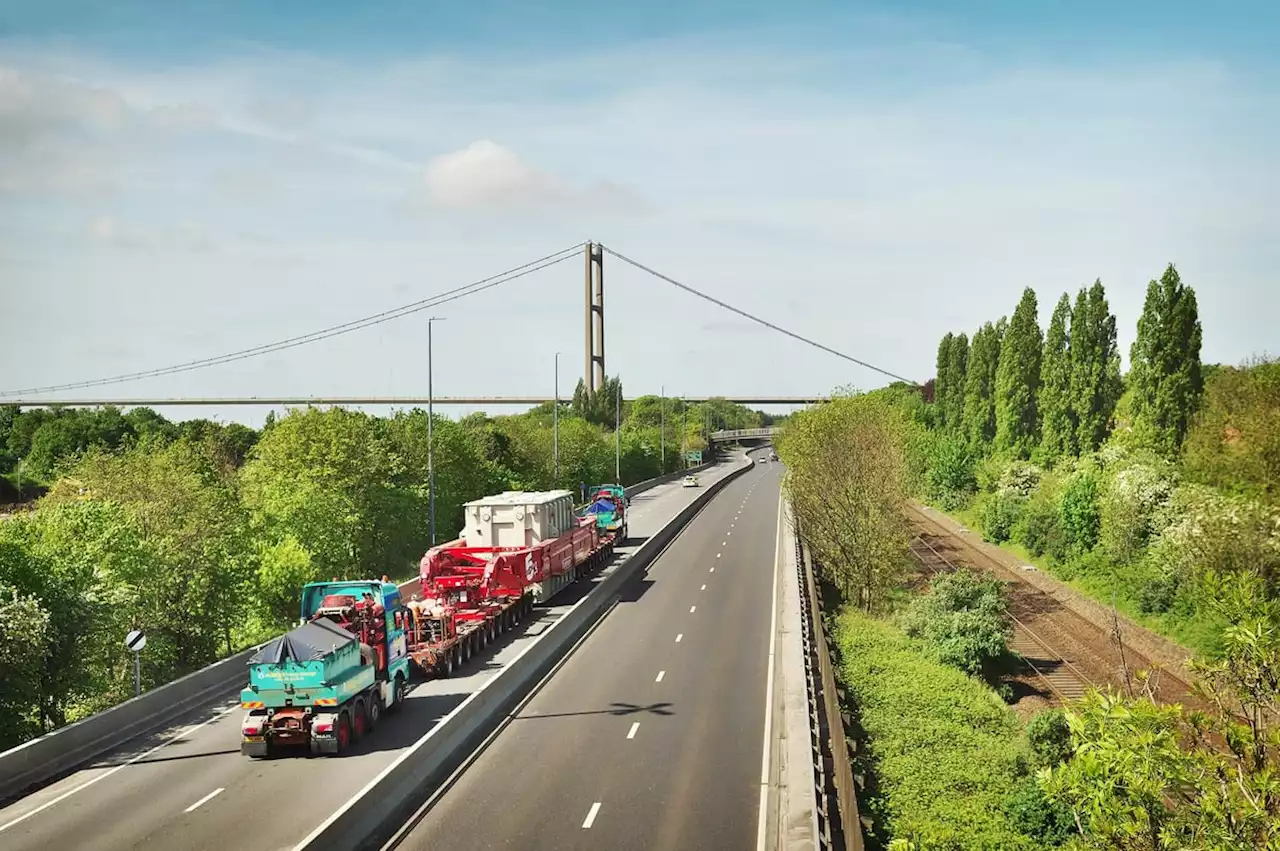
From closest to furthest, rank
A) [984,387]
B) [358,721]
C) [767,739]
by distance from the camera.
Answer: [358,721] → [767,739] → [984,387]

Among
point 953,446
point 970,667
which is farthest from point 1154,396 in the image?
point 953,446

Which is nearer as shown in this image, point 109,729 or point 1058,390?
point 109,729

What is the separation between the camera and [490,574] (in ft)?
126

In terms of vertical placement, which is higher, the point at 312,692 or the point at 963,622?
the point at 312,692

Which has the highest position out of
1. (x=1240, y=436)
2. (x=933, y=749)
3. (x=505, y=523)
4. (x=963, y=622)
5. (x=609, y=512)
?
(x=1240, y=436)

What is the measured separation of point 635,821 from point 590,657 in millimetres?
15095

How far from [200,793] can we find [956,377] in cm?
9380

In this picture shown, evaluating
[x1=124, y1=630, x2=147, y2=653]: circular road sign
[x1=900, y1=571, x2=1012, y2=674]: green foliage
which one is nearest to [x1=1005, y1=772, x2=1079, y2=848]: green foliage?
[x1=900, y1=571, x2=1012, y2=674]: green foliage

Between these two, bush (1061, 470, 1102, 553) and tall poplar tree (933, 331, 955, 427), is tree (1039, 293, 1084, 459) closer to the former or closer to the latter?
bush (1061, 470, 1102, 553)

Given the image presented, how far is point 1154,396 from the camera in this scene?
5547 centimetres

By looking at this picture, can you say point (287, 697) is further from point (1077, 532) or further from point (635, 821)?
point (1077, 532)

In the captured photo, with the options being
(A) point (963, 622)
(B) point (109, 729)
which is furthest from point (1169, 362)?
(B) point (109, 729)

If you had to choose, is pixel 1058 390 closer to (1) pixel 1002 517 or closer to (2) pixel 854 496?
(1) pixel 1002 517

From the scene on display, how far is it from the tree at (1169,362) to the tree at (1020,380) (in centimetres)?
2109
